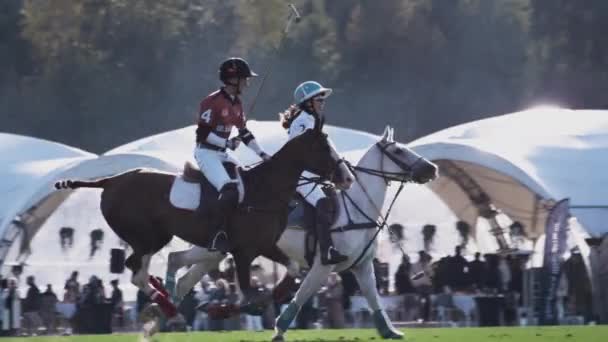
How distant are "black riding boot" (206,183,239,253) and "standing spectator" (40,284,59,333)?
9.94 meters

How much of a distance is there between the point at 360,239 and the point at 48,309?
375 inches

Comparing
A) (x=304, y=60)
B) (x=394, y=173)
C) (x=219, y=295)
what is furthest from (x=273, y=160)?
(x=304, y=60)

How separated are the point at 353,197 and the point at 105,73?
40861 millimetres

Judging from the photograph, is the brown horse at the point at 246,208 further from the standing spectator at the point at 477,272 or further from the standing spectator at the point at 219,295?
the standing spectator at the point at 477,272

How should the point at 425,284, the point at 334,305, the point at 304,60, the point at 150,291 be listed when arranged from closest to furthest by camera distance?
the point at 150,291
the point at 334,305
the point at 425,284
the point at 304,60

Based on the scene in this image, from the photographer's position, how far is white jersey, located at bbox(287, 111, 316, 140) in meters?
19.3

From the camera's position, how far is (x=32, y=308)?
91.8ft

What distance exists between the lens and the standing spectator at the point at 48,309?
27.4 meters

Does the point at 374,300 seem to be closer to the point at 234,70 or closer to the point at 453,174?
the point at 234,70

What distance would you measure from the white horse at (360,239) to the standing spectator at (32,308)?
8.27 m

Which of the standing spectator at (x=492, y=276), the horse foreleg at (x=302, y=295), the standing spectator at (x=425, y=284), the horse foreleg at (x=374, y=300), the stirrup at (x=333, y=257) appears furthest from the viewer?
the standing spectator at (x=492, y=276)

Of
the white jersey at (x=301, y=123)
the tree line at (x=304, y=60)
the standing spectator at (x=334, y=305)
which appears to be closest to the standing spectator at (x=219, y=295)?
the standing spectator at (x=334, y=305)

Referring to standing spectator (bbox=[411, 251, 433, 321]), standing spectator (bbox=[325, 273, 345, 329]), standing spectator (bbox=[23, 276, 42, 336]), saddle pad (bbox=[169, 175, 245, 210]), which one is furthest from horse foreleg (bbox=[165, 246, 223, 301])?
standing spectator (bbox=[411, 251, 433, 321])

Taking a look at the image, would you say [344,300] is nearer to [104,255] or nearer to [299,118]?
[104,255]
